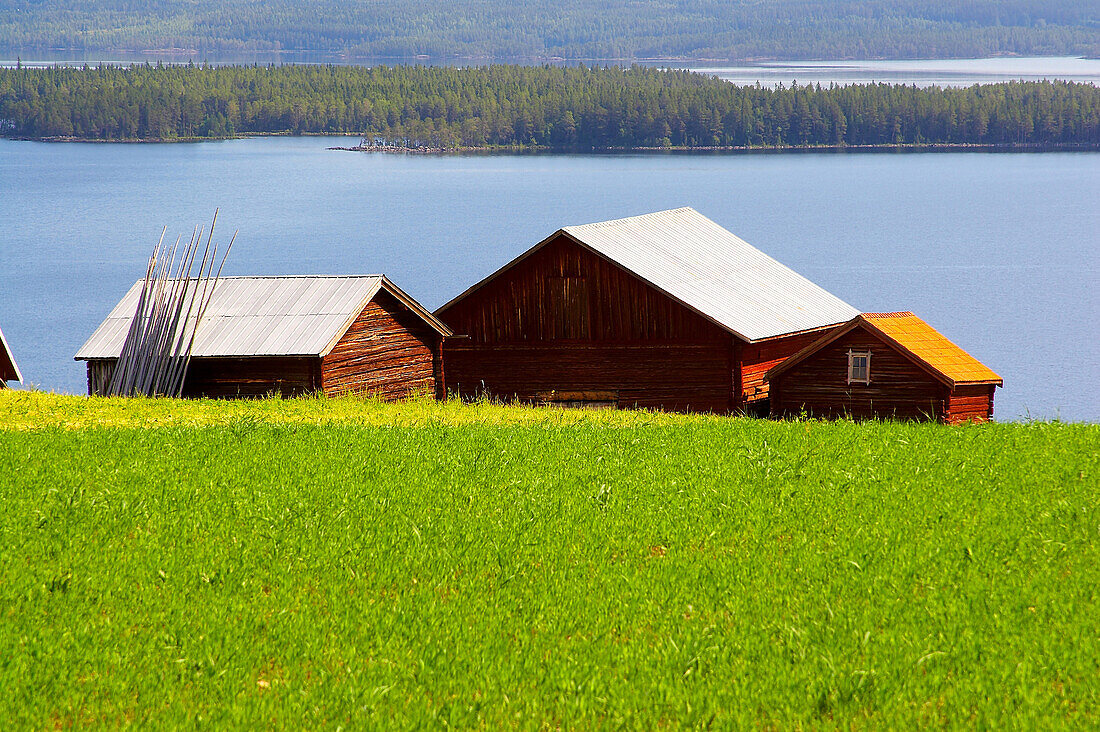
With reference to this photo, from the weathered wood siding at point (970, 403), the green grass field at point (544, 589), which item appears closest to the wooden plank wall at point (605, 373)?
the weathered wood siding at point (970, 403)

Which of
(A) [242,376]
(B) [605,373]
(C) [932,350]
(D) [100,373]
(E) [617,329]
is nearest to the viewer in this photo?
(C) [932,350]

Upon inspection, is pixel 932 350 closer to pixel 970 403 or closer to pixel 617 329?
pixel 970 403

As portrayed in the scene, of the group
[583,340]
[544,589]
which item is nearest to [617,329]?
[583,340]

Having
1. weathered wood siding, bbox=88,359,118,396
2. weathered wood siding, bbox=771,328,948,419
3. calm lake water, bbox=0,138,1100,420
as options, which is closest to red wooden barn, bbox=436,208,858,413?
weathered wood siding, bbox=771,328,948,419

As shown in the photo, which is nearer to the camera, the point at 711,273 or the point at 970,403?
the point at 970,403

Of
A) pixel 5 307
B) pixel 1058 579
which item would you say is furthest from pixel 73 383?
pixel 1058 579

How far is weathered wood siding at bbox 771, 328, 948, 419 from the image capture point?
32656 millimetres

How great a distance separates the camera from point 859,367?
33500mm

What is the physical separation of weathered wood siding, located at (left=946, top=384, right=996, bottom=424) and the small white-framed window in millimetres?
2364

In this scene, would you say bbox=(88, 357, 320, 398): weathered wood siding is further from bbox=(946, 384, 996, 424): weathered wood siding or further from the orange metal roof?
bbox=(946, 384, 996, 424): weathered wood siding

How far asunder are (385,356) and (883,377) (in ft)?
47.8

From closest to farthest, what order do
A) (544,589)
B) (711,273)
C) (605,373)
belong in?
1. (544,589)
2. (605,373)
3. (711,273)

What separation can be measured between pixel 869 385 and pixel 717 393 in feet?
17.4

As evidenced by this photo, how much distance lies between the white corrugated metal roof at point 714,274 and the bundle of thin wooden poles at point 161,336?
460 inches
